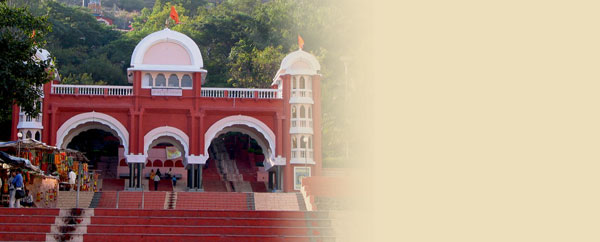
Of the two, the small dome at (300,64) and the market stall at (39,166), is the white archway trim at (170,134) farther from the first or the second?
the small dome at (300,64)

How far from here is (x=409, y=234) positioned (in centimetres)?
1049

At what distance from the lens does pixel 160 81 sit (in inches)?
1299

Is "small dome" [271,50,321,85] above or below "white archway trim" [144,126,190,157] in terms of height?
above

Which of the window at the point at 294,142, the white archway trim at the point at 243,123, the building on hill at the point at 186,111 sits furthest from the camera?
the window at the point at 294,142

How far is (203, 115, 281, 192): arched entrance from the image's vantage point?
3281cm

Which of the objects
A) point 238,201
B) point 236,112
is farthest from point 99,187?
point 238,201

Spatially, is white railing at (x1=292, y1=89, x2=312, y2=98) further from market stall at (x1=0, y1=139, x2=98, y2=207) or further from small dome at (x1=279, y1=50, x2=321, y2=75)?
market stall at (x1=0, y1=139, x2=98, y2=207)

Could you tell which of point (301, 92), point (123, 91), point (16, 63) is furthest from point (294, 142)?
point (16, 63)

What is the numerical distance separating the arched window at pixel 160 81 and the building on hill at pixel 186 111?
41 mm

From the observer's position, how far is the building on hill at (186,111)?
32062 millimetres

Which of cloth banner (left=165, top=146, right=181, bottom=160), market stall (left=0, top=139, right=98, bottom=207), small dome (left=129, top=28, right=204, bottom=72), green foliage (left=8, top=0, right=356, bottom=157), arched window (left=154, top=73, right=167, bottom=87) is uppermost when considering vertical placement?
green foliage (left=8, top=0, right=356, bottom=157)

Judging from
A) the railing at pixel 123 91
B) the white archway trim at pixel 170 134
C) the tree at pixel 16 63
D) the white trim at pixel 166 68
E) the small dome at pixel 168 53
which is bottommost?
the white archway trim at pixel 170 134

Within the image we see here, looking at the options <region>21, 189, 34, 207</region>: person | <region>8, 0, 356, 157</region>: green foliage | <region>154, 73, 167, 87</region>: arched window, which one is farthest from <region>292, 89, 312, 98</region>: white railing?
<region>21, 189, 34, 207</region>: person

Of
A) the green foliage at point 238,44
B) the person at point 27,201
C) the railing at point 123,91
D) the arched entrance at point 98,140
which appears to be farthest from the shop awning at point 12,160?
the green foliage at point 238,44
